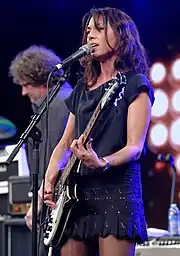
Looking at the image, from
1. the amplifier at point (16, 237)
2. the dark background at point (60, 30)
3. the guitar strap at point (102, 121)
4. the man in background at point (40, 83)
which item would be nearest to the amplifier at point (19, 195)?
the amplifier at point (16, 237)

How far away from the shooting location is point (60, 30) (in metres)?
4.57

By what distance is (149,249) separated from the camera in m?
3.14

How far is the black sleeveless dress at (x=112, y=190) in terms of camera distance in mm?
1956

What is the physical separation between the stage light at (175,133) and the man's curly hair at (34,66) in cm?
135

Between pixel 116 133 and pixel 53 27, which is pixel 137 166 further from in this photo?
pixel 53 27

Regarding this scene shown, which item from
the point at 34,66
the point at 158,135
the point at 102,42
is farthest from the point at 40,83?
the point at 158,135

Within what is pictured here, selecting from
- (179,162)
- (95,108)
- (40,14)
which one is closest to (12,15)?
(40,14)

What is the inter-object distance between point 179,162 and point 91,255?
7.01 feet

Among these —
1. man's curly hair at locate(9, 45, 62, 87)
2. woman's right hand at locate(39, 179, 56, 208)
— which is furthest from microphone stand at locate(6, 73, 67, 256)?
man's curly hair at locate(9, 45, 62, 87)

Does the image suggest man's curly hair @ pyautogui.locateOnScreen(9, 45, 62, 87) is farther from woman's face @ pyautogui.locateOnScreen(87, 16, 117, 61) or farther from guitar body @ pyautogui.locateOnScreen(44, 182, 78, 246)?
guitar body @ pyautogui.locateOnScreen(44, 182, 78, 246)

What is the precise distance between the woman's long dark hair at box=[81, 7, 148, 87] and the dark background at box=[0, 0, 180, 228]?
1.96 metres

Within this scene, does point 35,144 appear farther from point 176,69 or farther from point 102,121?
point 176,69

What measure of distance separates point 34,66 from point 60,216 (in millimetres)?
1144

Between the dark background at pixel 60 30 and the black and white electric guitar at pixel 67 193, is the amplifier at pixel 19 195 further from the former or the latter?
the black and white electric guitar at pixel 67 193
